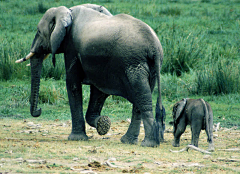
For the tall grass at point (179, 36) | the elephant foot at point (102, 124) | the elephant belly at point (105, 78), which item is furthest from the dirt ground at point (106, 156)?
the tall grass at point (179, 36)

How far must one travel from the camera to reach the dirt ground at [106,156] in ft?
16.4

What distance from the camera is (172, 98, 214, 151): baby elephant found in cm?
626

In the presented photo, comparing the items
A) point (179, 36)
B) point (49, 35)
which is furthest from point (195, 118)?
point (179, 36)

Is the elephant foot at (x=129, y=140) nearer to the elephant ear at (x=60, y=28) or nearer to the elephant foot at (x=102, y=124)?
the elephant foot at (x=102, y=124)

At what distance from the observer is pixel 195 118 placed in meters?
6.36

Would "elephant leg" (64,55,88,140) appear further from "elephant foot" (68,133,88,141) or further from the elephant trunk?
the elephant trunk

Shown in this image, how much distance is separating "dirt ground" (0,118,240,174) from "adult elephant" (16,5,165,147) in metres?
0.44

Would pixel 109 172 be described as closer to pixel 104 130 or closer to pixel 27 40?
pixel 104 130

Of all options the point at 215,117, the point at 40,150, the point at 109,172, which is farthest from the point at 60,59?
the point at 109,172

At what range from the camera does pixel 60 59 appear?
13.7 metres

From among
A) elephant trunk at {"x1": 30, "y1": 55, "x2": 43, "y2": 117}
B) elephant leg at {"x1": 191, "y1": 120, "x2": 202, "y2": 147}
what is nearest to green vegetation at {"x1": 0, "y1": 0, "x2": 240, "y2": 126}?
elephant trunk at {"x1": 30, "y1": 55, "x2": 43, "y2": 117}

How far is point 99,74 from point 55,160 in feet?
6.57

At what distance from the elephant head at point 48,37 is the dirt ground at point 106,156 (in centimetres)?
110

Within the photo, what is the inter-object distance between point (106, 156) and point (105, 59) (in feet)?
5.71
